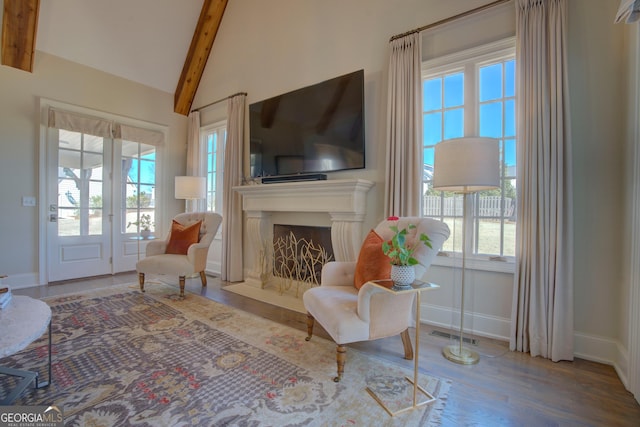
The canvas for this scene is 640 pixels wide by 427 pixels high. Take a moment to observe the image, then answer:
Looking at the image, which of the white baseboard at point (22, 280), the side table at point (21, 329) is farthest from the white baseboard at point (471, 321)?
the white baseboard at point (22, 280)

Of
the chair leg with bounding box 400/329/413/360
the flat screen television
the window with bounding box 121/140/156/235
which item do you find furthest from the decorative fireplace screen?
the window with bounding box 121/140/156/235

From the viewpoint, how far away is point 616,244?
2035mm

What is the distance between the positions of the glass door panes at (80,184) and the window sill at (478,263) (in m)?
4.68

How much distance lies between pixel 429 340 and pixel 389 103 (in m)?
2.13

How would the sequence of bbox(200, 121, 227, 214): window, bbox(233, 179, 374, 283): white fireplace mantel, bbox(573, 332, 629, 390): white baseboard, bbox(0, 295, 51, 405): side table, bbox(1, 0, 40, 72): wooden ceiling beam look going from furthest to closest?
bbox(200, 121, 227, 214): window, bbox(1, 0, 40, 72): wooden ceiling beam, bbox(233, 179, 374, 283): white fireplace mantel, bbox(573, 332, 629, 390): white baseboard, bbox(0, 295, 51, 405): side table

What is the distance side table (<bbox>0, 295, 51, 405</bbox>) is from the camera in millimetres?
1295

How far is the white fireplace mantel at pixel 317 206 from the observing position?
2973 mm

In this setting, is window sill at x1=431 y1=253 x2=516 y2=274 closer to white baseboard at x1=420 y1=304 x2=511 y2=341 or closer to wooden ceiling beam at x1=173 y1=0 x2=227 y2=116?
white baseboard at x1=420 y1=304 x2=511 y2=341

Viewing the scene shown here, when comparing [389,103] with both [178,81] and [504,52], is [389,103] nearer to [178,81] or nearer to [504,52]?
[504,52]

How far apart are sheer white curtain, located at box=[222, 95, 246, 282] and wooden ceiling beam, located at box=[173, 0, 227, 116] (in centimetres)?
132

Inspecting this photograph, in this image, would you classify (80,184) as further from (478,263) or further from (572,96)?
(572,96)

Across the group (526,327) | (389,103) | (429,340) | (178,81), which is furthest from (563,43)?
(178,81)

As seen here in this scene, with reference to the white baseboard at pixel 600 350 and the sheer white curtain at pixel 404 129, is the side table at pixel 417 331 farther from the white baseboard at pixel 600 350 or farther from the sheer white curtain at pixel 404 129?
the white baseboard at pixel 600 350

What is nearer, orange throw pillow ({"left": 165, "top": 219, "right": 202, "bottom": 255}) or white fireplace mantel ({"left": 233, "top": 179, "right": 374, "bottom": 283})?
white fireplace mantel ({"left": 233, "top": 179, "right": 374, "bottom": 283})
